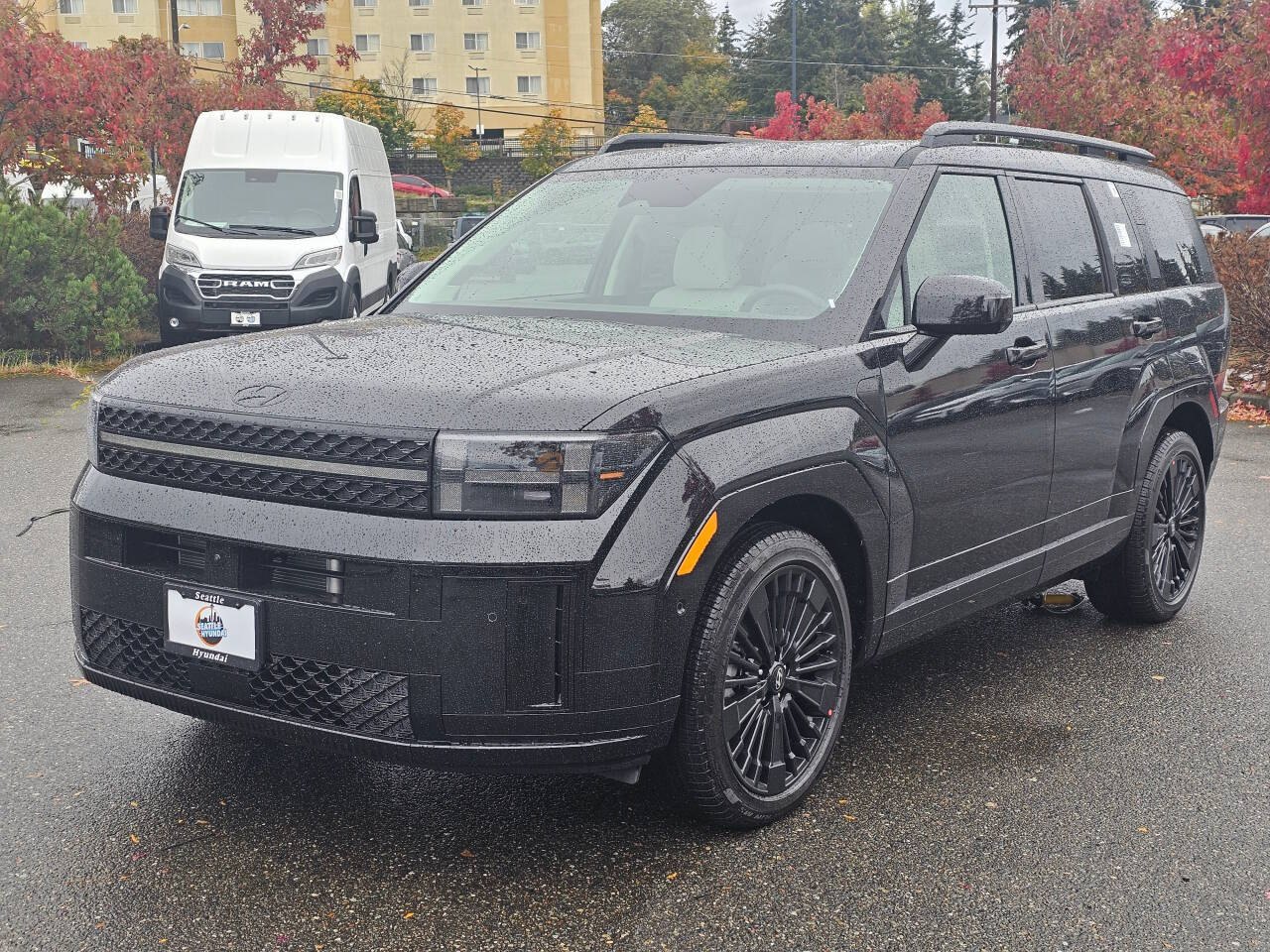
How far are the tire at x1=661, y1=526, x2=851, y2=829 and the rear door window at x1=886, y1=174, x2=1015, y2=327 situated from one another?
0.92 meters

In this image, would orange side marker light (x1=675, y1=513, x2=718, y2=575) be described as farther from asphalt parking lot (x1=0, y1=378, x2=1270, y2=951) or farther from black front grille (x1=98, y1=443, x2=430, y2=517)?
asphalt parking lot (x1=0, y1=378, x2=1270, y2=951)

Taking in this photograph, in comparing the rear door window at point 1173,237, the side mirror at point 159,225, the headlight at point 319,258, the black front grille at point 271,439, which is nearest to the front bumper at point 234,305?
the headlight at point 319,258

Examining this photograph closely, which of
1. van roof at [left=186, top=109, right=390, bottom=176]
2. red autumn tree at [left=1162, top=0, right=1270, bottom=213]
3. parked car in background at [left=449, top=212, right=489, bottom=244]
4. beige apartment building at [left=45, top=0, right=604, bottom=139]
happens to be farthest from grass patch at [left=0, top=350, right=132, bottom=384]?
beige apartment building at [left=45, top=0, right=604, bottom=139]

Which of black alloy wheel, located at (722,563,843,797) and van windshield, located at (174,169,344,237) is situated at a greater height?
van windshield, located at (174,169,344,237)

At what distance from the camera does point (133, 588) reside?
369 centimetres

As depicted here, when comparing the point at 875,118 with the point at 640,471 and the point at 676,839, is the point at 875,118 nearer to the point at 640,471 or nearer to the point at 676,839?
the point at 676,839

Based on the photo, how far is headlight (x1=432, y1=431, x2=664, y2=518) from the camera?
3279 millimetres

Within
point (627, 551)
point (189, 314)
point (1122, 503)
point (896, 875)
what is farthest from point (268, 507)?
point (189, 314)

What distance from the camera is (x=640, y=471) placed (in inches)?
132

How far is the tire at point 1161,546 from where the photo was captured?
581 centimetres

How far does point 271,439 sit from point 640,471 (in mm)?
905

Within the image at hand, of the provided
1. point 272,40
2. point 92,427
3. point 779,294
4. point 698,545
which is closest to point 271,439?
point 92,427

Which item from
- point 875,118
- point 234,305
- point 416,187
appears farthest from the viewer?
point 416,187

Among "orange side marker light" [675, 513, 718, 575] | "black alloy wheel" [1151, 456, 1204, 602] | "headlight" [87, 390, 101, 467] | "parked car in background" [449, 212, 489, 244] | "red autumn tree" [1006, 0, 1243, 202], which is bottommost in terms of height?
"black alloy wheel" [1151, 456, 1204, 602]
